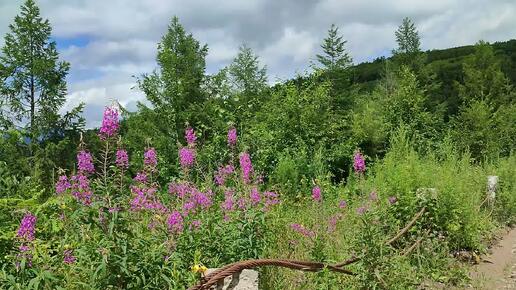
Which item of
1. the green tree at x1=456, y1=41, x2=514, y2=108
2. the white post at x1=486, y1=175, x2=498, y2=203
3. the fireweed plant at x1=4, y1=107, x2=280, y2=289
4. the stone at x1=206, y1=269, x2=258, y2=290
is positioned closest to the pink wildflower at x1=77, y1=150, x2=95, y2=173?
the fireweed plant at x1=4, y1=107, x2=280, y2=289

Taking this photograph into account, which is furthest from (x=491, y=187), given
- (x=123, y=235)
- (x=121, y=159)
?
(x=123, y=235)

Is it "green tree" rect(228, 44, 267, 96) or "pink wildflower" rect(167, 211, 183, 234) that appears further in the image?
"green tree" rect(228, 44, 267, 96)

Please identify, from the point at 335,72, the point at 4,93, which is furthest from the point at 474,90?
the point at 4,93

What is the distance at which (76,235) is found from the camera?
3.57 m

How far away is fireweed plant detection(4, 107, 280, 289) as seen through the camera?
3072 millimetres

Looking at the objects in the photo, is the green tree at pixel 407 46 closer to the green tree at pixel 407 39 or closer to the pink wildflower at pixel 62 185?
the green tree at pixel 407 39

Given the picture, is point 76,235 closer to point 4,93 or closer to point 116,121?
point 116,121

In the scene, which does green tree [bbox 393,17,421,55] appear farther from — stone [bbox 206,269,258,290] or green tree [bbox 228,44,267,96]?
stone [bbox 206,269,258,290]

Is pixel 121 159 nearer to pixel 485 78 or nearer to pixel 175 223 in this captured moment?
pixel 175 223

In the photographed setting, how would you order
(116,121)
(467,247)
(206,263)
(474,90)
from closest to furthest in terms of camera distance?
(116,121), (206,263), (467,247), (474,90)

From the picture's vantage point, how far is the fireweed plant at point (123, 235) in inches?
121

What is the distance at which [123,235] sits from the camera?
126 inches

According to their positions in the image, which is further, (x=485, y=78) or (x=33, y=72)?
(x=485, y=78)

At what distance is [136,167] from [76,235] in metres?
8.68
